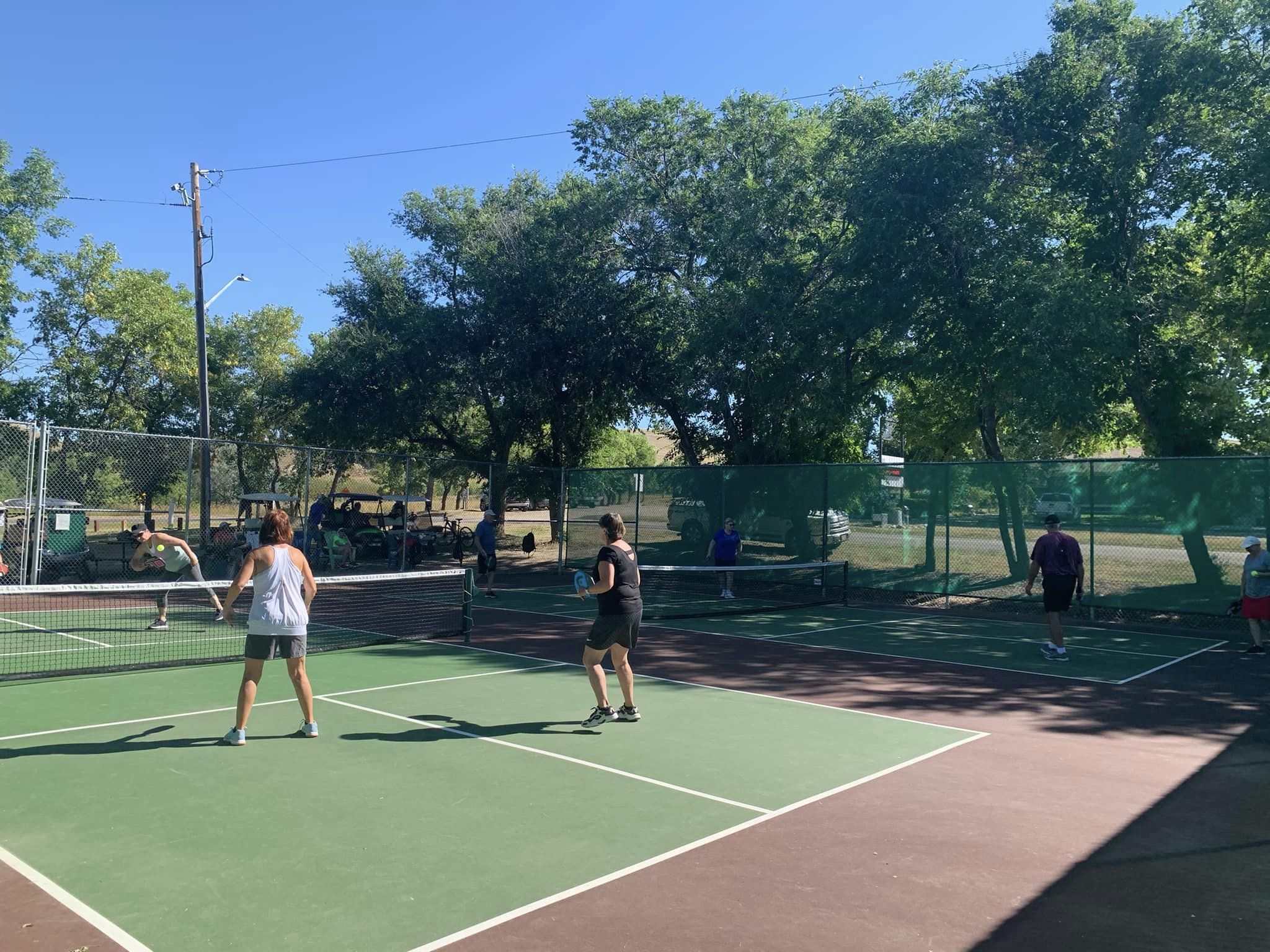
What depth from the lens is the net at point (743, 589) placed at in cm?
1848

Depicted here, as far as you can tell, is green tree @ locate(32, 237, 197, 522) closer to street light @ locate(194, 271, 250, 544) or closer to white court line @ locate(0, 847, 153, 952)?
street light @ locate(194, 271, 250, 544)

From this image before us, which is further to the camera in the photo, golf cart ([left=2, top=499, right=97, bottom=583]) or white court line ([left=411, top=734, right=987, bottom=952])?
golf cart ([left=2, top=499, right=97, bottom=583])

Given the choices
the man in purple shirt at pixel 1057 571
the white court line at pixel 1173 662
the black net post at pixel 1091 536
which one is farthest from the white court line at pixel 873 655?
the black net post at pixel 1091 536

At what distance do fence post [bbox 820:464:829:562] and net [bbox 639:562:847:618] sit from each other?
32cm

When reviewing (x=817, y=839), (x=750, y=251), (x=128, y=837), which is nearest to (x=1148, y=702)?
(x=817, y=839)

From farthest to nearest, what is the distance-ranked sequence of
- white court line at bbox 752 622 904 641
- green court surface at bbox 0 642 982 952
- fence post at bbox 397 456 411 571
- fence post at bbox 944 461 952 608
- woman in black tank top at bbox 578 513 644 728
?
fence post at bbox 397 456 411 571 → fence post at bbox 944 461 952 608 → white court line at bbox 752 622 904 641 → woman in black tank top at bbox 578 513 644 728 → green court surface at bbox 0 642 982 952

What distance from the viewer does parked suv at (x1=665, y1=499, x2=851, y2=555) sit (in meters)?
20.8

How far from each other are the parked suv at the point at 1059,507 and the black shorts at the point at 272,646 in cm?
1373

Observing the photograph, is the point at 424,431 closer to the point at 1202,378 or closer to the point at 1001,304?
the point at 1001,304

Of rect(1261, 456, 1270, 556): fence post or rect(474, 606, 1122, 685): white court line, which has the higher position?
rect(1261, 456, 1270, 556): fence post

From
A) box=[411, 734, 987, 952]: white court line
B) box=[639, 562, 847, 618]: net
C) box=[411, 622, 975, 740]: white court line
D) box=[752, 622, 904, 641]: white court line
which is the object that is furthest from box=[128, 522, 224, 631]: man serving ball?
box=[411, 734, 987, 952]: white court line

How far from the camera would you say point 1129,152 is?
689 inches

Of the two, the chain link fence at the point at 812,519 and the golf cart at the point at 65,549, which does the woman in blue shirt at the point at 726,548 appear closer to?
the chain link fence at the point at 812,519

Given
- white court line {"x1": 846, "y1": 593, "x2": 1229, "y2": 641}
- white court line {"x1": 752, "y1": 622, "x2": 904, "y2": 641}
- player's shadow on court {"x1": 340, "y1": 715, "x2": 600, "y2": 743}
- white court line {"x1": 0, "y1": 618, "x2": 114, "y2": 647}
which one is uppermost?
white court line {"x1": 0, "y1": 618, "x2": 114, "y2": 647}
